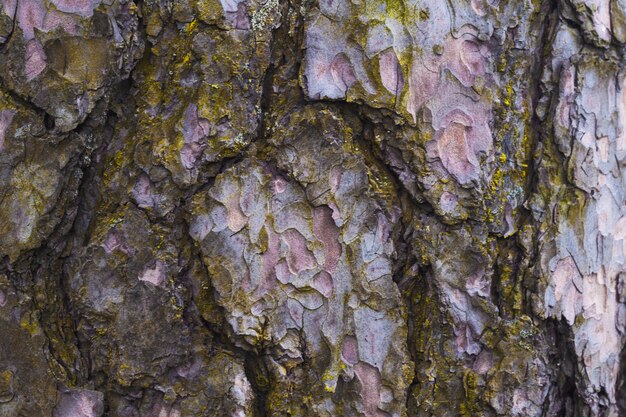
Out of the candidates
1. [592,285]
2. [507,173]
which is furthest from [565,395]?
[507,173]

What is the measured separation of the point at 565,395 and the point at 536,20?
72cm

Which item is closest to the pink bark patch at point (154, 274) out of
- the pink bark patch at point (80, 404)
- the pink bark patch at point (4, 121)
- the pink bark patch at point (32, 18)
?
the pink bark patch at point (80, 404)

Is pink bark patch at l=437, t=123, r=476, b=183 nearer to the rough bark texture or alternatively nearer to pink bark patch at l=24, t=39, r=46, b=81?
the rough bark texture

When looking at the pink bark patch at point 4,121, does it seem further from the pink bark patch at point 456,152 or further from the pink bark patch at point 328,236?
the pink bark patch at point 456,152

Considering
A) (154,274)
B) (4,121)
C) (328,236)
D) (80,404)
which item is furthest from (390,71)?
(80,404)

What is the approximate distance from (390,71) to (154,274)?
1.82 ft

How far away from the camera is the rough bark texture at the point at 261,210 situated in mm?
1133

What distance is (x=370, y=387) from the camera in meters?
1.16

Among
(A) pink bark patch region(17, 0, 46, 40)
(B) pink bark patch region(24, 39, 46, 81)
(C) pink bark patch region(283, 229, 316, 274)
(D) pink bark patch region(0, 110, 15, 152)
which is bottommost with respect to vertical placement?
(C) pink bark patch region(283, 229, 316, 274)

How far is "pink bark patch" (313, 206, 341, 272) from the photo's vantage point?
115 centimetres

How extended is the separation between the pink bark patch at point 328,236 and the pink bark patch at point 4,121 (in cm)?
56

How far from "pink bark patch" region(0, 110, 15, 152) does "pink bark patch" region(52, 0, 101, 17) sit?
0.67 feet

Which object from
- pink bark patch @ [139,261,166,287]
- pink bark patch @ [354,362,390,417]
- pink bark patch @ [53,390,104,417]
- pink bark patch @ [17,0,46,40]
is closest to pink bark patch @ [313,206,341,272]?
pink bark patch @ [354,362,390,417]

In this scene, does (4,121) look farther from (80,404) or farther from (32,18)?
(80,404)
